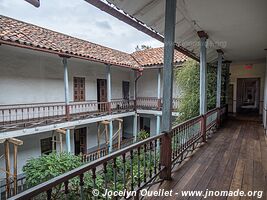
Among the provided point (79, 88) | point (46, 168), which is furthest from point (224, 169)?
point (79, 88)

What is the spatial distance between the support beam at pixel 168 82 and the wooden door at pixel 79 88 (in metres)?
7.87

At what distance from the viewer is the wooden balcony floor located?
2.72 metres

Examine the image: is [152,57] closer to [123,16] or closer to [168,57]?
[123,16]

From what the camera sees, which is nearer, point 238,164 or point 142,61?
point 238,164

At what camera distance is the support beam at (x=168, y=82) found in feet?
9.08

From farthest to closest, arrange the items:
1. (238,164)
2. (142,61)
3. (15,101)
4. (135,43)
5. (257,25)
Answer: (135,43) → (142,61) → (15,101) → (257,25) → (238,164)

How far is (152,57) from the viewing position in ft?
41.4

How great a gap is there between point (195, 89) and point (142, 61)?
5737 mm

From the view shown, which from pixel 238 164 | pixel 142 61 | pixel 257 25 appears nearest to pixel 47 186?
pixel 238 164

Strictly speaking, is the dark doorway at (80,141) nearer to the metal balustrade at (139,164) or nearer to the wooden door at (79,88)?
the wooden door at (79,88)

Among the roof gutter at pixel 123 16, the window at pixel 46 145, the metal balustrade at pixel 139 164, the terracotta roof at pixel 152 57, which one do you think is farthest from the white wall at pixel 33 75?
the roof gutter at pixel 123 16

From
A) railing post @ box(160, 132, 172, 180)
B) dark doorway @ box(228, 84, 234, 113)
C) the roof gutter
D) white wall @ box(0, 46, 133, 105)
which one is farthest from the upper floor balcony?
railing post @ box(160, 132, 172, 180)

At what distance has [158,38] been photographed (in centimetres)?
423

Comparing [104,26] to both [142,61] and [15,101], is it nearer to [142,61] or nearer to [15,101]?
[142,61]
